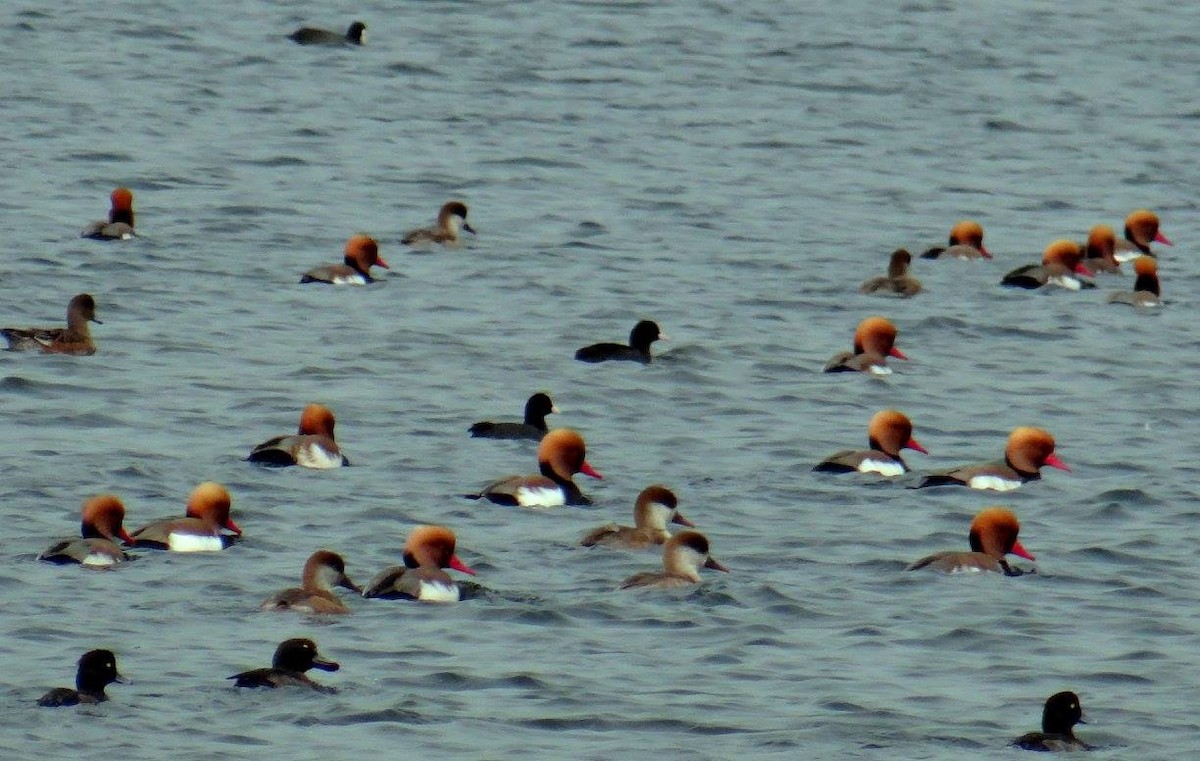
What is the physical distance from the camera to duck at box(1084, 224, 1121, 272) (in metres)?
29.0

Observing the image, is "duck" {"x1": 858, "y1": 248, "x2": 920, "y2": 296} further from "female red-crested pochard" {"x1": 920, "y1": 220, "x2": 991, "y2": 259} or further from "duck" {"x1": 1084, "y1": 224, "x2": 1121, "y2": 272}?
"duck" {"x1": 1084, "y1": 224, "x2": 1121, "y2": 272}

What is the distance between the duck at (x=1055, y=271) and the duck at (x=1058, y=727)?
46.6ft

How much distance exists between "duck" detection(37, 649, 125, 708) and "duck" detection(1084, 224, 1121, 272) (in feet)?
56.0

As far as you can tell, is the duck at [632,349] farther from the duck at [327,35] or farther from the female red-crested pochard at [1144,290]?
the duck at [327,35]

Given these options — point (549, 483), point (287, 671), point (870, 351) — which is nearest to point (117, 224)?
point (870, 351)

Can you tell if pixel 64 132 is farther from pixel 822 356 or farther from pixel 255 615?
pixel 255 615

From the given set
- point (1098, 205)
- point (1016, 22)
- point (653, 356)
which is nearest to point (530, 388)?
point (653, 356)

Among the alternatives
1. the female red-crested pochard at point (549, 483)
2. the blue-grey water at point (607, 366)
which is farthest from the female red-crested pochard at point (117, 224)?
the female red-crested pochard at point (549, 483)

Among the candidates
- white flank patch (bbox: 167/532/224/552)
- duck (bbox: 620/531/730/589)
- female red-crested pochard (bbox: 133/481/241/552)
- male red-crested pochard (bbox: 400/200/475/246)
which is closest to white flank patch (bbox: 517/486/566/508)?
duck (bbox: 620/531/730/589)

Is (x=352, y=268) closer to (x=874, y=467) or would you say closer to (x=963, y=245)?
(x=963, y=245)

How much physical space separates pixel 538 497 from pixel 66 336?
6.04 metres

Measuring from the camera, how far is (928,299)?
27.6 m

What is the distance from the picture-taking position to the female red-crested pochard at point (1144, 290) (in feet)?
90.2

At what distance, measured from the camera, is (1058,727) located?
14.0m
